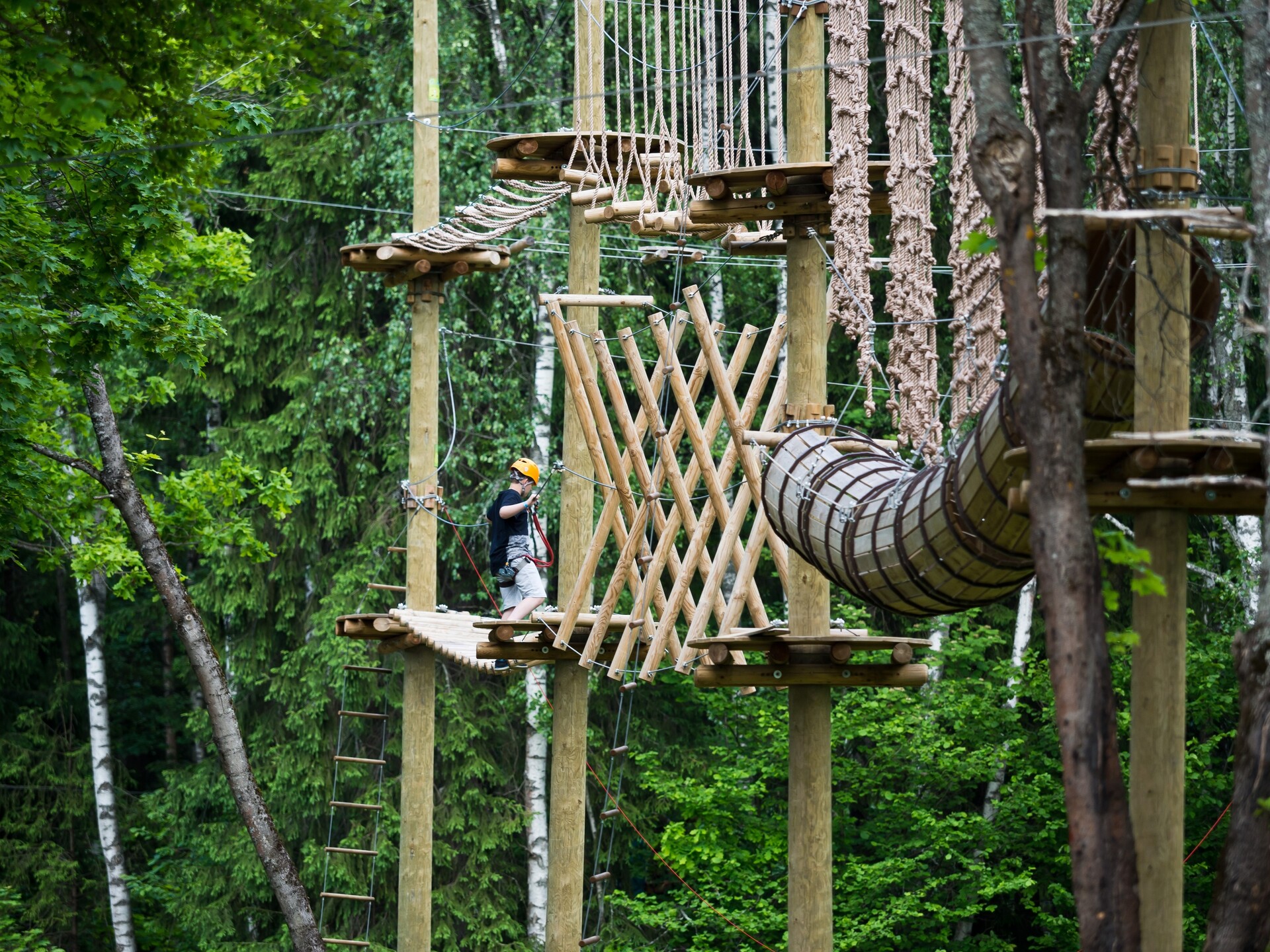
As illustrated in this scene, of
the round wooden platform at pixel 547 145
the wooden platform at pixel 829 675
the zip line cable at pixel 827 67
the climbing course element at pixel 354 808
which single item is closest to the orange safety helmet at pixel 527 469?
the round wooden platform at pixel 547 145

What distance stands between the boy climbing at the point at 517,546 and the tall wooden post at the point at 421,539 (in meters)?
0.58

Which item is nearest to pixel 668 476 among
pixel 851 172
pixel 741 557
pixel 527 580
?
pixel 741 557

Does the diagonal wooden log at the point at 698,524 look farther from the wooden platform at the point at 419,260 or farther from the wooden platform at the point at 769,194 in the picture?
the wooden platform at the point at 419,260

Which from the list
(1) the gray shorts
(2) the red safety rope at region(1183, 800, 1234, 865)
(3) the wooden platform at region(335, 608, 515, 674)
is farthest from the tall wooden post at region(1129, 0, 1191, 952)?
(2) the red safety rope at region(1183, 800, 1234, 865)

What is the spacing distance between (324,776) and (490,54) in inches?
231

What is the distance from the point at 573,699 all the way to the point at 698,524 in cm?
153

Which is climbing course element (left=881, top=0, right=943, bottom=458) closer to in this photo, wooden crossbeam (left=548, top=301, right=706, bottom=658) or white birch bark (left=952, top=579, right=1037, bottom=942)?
wooden crossbeam (left=548, top=301, right=706, bottom=658)

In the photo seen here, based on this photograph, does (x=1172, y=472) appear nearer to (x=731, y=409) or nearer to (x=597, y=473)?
(x=731, y=409)

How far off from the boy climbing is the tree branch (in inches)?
115

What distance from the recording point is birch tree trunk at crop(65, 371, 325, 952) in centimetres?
998

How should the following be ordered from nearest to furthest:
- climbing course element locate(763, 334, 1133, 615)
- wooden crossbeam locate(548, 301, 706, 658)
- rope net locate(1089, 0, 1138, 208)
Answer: rope net locate(1089, 0, 1138, 208) → climbing course element locate(763, 334, 1133, 615) → wooden crossbeam locate(548, 301, 706, 658)

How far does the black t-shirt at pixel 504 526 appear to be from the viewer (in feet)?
27.3

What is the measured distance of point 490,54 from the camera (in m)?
13.0

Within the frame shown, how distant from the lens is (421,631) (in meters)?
8.20
